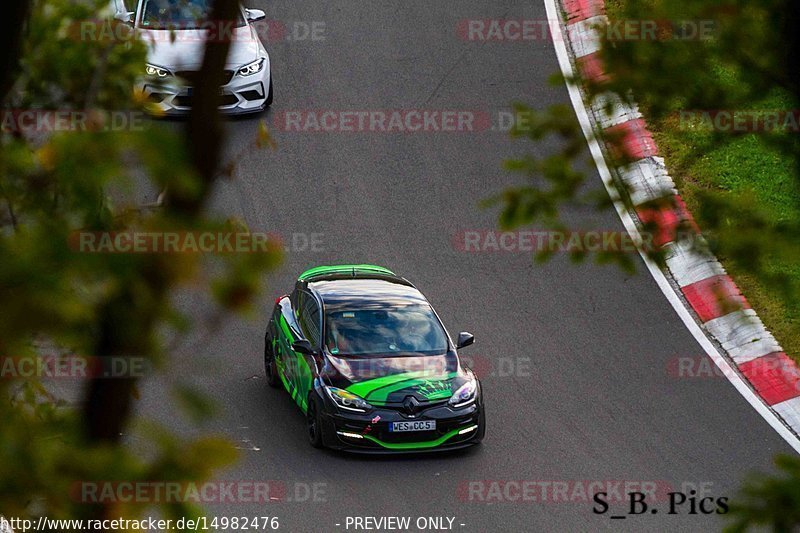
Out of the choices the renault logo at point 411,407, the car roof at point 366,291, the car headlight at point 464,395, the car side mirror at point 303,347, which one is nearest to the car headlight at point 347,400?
the renault logo at point 411,407

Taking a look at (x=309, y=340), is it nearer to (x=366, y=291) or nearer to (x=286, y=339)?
(x=286, y=339)

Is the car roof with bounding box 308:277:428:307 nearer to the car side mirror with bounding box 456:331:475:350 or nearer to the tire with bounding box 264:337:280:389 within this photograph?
the car side mirror with bounding box 456:331:475:350

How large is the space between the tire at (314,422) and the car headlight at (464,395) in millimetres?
1305

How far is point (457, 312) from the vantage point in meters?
13.8

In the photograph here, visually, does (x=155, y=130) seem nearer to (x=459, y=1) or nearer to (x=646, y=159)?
(x=646, y=159)

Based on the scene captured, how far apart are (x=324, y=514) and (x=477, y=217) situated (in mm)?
6296

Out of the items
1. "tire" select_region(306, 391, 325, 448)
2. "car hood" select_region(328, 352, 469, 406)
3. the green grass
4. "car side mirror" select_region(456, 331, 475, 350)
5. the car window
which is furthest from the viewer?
the green grass

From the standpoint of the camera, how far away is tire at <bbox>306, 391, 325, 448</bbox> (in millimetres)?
11281

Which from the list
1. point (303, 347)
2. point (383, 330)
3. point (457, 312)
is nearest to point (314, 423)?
point (303, 347)

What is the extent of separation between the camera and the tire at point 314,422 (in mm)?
11281

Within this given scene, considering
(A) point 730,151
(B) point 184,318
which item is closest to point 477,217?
(A) point 730,151

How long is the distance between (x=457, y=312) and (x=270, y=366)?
245cm

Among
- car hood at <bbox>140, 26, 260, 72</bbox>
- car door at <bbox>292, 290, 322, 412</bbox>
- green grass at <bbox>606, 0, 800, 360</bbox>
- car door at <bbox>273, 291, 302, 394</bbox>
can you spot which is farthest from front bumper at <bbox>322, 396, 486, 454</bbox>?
car hood at <bbox>140, 26, 260, 72</bbox>

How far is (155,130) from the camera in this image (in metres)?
2.45
